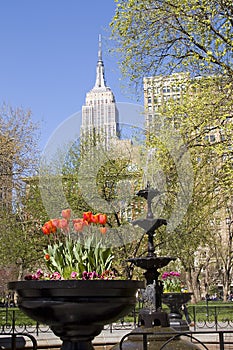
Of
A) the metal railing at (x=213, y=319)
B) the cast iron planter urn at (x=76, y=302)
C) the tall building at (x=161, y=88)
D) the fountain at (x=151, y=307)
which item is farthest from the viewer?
the tall building at (x=161, y=88)

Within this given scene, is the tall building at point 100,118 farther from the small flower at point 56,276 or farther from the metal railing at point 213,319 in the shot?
the small flower at point 56,276

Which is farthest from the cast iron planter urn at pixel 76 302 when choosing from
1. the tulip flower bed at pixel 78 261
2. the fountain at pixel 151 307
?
the fountain at pixel 151 307

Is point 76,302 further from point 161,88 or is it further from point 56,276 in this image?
point 161,88

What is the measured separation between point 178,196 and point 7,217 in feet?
30.3

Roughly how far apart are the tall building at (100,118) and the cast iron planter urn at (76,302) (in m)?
10.3

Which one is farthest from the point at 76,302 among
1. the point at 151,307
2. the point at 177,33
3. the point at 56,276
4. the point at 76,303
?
the point at 177,33

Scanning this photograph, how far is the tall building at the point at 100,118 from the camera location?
15.8 m

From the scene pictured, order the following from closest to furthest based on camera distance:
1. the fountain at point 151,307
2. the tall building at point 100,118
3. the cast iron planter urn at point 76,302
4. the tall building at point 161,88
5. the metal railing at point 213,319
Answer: the cast iron planter urn at point 76,302
the fountain at point 151,307
the metal railing at point 213,319
the tall building at point 161,88
the tall building at point 100,118

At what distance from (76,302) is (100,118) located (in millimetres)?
14957

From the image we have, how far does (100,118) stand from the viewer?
18031 mm

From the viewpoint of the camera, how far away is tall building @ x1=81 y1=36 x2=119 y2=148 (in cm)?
1577

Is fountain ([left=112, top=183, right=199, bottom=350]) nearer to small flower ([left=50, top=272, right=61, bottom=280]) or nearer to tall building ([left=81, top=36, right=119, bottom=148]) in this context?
small flower ([left=50, top=272, right=61, bottom=280])

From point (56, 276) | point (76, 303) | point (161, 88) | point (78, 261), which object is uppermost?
point (161, 88)

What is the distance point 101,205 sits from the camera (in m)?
21.7
